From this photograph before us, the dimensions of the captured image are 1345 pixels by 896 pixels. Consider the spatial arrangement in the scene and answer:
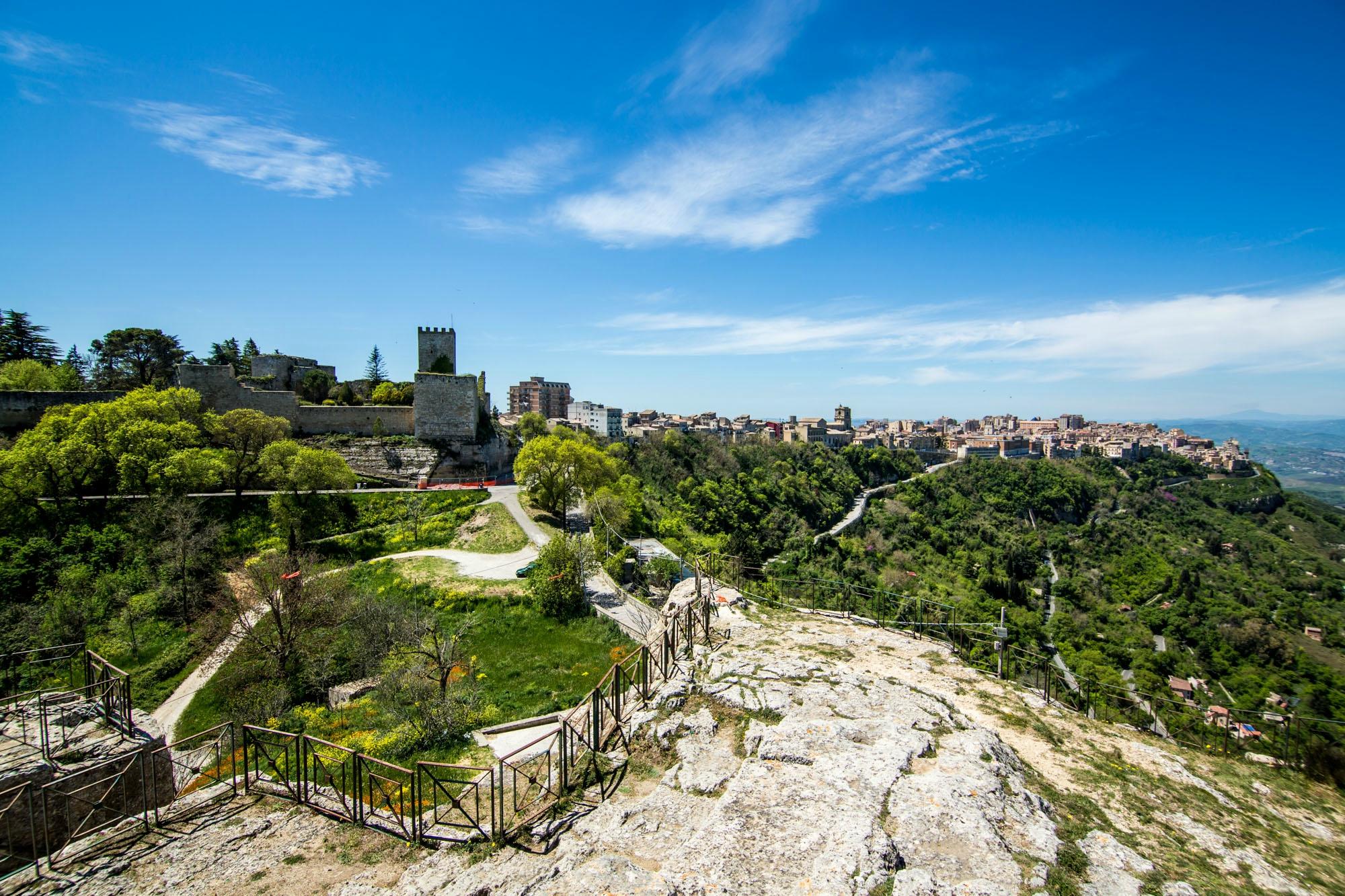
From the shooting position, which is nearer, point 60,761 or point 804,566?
point 60,761

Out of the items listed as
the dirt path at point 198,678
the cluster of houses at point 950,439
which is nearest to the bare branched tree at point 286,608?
the dirt path at point 198,678

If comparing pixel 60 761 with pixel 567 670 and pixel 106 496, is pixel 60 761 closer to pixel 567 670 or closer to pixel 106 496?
pixel 567 670

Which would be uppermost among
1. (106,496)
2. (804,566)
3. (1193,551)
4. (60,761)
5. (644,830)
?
(106,496)

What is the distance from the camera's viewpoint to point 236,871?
6477mm

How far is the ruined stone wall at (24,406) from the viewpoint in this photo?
29.2 metres

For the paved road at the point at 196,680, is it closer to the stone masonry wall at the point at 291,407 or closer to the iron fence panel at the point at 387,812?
the iron fence panel at the point at 387,812

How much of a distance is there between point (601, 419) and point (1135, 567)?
247 ft

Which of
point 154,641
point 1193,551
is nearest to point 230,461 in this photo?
point 154,641

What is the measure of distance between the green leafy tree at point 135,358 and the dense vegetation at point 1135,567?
50654 millimetres

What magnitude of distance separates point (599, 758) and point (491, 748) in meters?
5.79

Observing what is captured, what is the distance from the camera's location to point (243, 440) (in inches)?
1152

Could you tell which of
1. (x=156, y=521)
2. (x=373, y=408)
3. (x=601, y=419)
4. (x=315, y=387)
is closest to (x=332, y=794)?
(x=156, y=521)

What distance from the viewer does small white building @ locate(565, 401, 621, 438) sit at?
96375mm

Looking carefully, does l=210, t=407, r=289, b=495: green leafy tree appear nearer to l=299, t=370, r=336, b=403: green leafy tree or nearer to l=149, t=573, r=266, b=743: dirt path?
l=149, t=573, r=266, b=743: dirt path
